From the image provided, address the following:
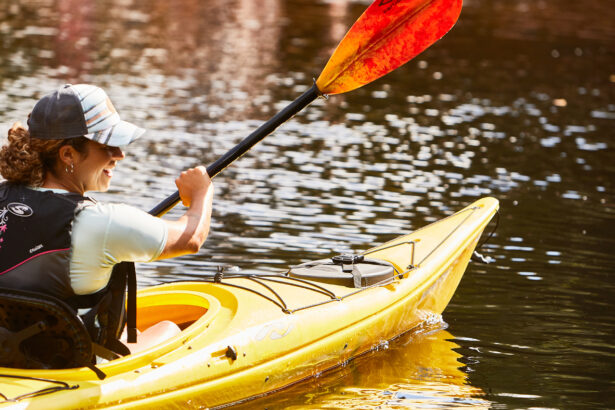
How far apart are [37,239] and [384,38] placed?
2.67m

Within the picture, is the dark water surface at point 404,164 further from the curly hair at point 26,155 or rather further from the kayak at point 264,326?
the curly hair at point 26,155

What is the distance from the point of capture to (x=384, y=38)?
5.63 metres

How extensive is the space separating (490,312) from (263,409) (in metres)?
2.23

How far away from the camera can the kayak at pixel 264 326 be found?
151 inches

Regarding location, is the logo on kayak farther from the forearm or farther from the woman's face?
the woman's face

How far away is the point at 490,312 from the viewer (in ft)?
20.7

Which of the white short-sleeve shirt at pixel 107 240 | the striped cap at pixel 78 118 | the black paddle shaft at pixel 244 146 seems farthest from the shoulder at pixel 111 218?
the black paddle shaft at pixel 244 146

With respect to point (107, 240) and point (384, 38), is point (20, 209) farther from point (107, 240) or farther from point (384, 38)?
point (384, 38)

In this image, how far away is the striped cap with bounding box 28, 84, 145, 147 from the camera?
11.8 ft

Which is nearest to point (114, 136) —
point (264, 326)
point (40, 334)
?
point (40, 334)

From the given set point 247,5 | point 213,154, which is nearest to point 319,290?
point 213,154

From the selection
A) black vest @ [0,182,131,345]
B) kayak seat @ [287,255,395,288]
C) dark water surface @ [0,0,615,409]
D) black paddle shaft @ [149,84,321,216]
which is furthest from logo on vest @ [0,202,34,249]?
kayak seat @ [287,255,395,288]

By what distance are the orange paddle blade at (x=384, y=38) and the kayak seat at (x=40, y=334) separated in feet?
7.01

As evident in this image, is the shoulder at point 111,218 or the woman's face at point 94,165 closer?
the shoulder at point 111,218
